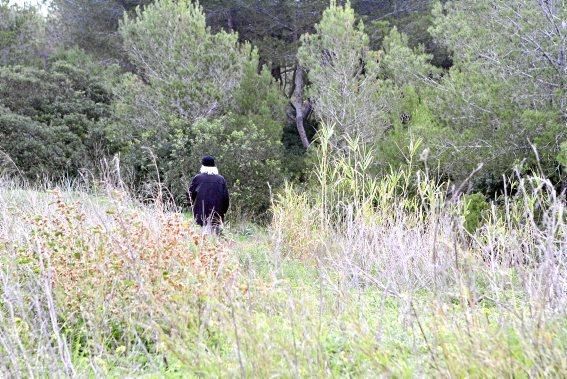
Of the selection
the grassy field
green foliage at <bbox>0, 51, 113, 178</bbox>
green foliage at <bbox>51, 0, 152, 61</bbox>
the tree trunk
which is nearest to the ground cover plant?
the grassy field

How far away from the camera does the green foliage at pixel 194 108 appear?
46.6 feet

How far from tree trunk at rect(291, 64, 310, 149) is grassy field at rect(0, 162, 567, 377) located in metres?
15.9

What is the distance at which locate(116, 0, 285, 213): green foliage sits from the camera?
1421 centimetres

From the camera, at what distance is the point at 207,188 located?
830cm

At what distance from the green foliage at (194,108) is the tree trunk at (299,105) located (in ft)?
13.3

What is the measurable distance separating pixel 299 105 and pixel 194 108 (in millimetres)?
6734

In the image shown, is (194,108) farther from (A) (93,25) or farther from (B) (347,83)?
(A) (93,25)

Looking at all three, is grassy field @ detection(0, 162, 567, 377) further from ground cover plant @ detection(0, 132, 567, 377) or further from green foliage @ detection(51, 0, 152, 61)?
green foliage @ detection(51, 0, 152, 61)

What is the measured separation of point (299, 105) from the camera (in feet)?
70.8

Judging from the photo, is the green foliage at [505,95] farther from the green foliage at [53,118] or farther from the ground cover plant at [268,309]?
the green foliage at [53,118]

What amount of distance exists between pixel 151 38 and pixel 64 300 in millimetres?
13263

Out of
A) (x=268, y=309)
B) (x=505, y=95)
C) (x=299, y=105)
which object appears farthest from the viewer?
(x=299, y=105)

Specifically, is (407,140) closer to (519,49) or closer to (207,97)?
(519,49)

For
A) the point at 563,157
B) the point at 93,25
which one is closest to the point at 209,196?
the point at 563,157
